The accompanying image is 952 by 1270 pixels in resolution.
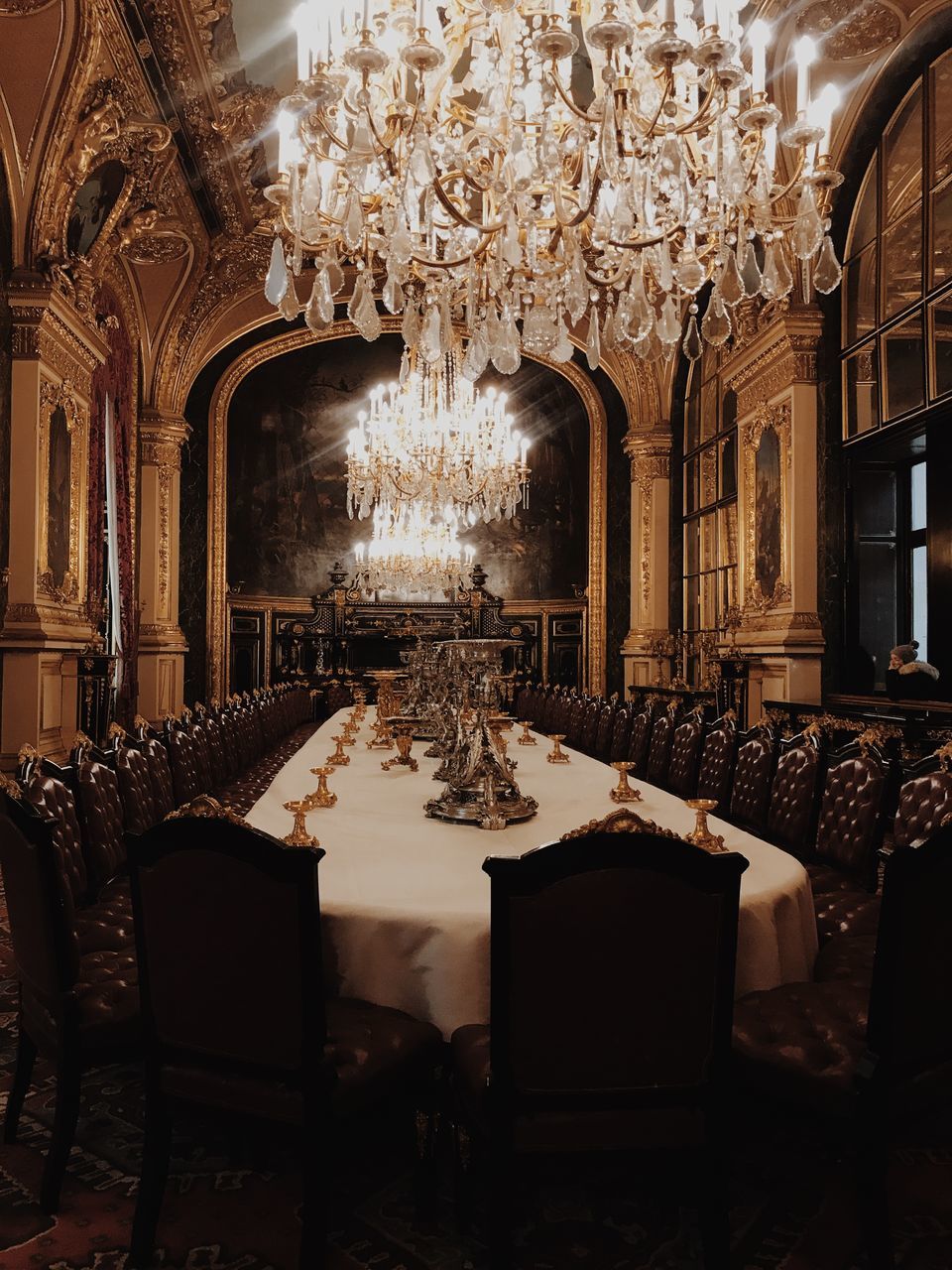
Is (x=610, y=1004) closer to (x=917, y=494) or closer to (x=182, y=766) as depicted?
(x=182, y=766)

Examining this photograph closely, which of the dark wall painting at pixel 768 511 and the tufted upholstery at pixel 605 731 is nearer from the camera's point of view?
the tufted upholstery at pixel 605 731

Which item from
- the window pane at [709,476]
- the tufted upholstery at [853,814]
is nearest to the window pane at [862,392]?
the window pane at [709,476]

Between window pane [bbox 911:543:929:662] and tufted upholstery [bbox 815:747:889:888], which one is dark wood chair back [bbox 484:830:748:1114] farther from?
window pane [bbox 911:543:929:662]

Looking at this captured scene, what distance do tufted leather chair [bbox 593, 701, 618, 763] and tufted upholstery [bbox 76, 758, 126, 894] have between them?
12.1ft

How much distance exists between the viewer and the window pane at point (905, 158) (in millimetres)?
6680

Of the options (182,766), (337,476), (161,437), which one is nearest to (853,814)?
(182,766)

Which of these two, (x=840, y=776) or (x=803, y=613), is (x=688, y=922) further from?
(x=803, y=613)

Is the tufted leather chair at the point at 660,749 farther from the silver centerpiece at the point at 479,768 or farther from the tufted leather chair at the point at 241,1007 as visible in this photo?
the tufted leather chair at the point at 241,1007

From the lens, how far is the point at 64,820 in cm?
254

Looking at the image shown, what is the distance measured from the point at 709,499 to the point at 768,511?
2.55m

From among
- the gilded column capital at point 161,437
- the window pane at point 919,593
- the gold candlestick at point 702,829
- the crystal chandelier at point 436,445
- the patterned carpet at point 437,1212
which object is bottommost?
the patterned carpet at point 437,1212

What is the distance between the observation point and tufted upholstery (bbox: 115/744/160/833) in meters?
3.29

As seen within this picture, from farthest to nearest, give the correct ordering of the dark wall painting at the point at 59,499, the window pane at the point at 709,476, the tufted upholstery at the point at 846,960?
the window pane at the point at 709,476 → the dark wall painting at the point at 59,499 → the tufted upholstery at the point at 846,960

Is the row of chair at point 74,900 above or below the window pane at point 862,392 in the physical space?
below
